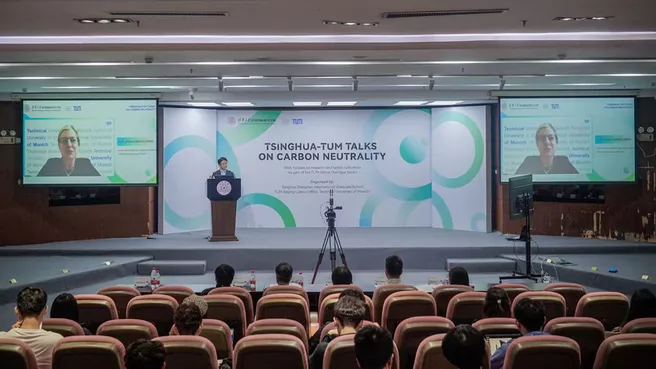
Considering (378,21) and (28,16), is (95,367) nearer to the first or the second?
(28,16)

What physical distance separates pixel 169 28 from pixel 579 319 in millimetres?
4300

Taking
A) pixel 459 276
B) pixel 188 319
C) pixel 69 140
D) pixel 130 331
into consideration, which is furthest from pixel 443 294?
pixel 69 140

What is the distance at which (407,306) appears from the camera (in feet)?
16.1

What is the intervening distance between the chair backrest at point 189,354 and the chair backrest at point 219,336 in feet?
2.20

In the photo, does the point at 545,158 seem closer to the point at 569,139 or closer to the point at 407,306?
the point at 569,139

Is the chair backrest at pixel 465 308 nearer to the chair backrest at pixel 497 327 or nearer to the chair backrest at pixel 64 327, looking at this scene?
the chair backrest at pixel 497 327

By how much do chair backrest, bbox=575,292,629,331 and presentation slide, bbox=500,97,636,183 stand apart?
5219 millimetres

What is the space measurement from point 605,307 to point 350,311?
230cm

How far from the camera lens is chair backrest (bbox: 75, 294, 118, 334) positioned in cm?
513

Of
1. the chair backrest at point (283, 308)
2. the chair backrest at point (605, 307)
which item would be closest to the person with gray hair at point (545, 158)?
the chair backrest at point (605, 307)

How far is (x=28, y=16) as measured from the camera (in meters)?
5.68

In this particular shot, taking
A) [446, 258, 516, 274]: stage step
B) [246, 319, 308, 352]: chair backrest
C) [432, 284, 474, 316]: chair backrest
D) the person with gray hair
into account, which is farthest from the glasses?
[246, 319, 308, 352]: chair backrest

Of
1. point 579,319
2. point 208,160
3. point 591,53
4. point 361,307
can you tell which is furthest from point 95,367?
point 208,160

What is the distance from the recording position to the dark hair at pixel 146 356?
9.91 ft
